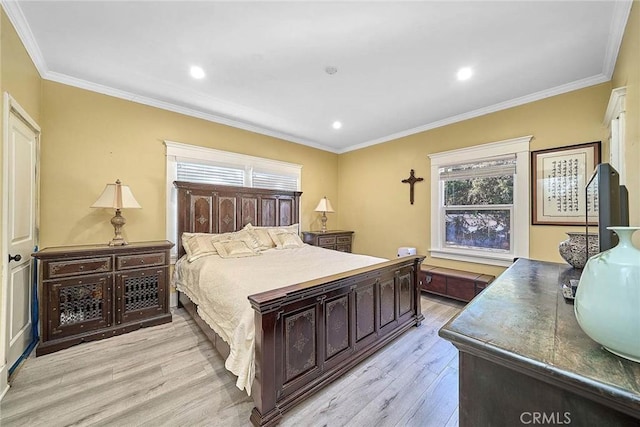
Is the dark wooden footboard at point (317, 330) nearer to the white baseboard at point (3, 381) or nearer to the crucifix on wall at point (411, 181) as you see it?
the white baseboard at point (3, 381)

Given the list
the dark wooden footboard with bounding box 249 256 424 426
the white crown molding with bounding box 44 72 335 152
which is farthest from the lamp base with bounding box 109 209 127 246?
the dark wooden footboard with bounding box 249 256 424 426

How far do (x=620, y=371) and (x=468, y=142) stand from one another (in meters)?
3.82

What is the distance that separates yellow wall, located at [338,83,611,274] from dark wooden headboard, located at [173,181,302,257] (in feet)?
5.05

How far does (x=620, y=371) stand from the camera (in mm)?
676

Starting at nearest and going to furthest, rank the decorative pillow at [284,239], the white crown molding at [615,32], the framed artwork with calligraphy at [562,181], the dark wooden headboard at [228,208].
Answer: the white crown molding at [615,32]
the framed artwork with calligraphy at [562,181]
the dark wooden headboard at [228,208]
the decorative pillow at [284,239]

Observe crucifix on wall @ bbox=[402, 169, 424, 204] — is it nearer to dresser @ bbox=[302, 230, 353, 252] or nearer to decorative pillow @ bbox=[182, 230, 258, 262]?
dresser @ bbox=[302, 230, 353, 252]

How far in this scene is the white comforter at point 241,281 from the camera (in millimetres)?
1731

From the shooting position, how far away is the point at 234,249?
3330 mm

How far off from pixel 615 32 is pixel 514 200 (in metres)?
1.91

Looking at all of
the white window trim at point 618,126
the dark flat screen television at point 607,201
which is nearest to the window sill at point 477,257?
the white window trim at point 618,126

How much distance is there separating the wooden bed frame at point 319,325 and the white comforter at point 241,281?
0.14m

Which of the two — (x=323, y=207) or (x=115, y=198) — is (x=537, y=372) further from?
(x=323, y=207)

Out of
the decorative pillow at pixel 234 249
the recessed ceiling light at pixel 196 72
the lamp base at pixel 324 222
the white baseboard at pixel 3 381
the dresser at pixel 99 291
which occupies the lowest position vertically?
the white baseboard at pixel 3 381

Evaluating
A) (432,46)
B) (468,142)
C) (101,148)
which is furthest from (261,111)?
(468,142)
